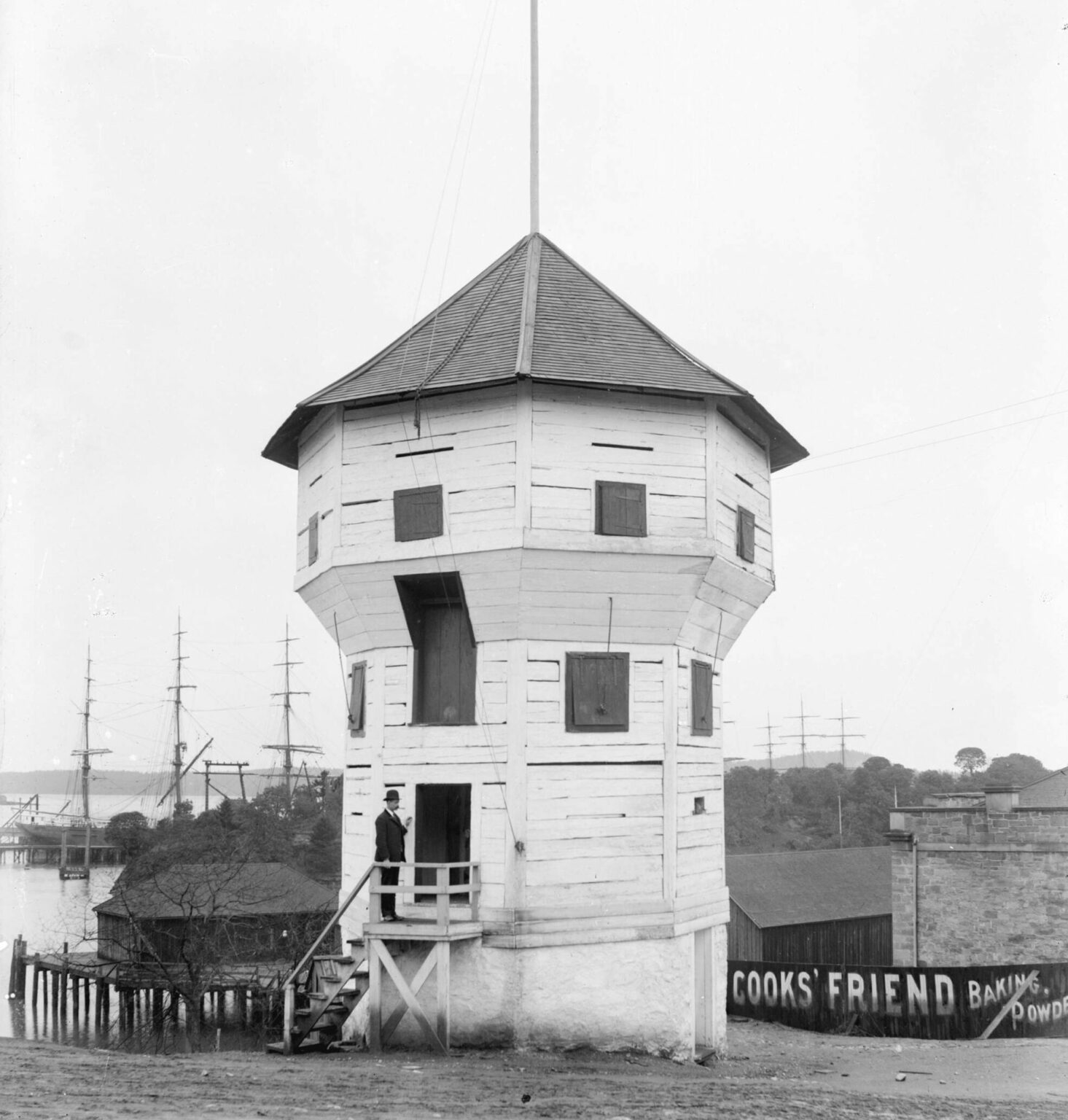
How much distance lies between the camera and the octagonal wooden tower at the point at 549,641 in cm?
1670

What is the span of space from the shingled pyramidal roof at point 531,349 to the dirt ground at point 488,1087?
352 inches

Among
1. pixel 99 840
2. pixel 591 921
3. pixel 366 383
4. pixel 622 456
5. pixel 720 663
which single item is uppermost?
pixel 366 383

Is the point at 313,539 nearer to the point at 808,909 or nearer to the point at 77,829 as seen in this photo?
the point at 808,909

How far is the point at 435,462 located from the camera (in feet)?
58.1

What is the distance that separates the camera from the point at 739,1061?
18.4m

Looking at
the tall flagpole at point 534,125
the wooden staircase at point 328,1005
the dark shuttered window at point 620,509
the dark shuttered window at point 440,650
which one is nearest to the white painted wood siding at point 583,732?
the dark shuttered window at point 440,650

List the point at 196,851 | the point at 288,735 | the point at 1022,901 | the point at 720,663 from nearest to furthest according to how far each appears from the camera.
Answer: the point at 720,663, the point at 1022,901, the point at 196,851, the point at 288,735

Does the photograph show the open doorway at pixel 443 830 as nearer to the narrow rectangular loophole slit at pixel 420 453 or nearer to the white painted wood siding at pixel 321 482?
the white painted wood siding at pixel 321 482

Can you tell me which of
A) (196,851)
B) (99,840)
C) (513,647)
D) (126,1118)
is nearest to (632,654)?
(513,647)

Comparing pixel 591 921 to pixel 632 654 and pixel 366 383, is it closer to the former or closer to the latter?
pixel 632 654

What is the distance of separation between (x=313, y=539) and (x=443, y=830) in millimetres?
4953

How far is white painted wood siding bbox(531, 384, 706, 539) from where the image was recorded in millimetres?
17188

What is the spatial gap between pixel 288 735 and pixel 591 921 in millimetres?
129840

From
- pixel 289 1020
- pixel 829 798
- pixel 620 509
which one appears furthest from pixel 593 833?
pixel 829 798
